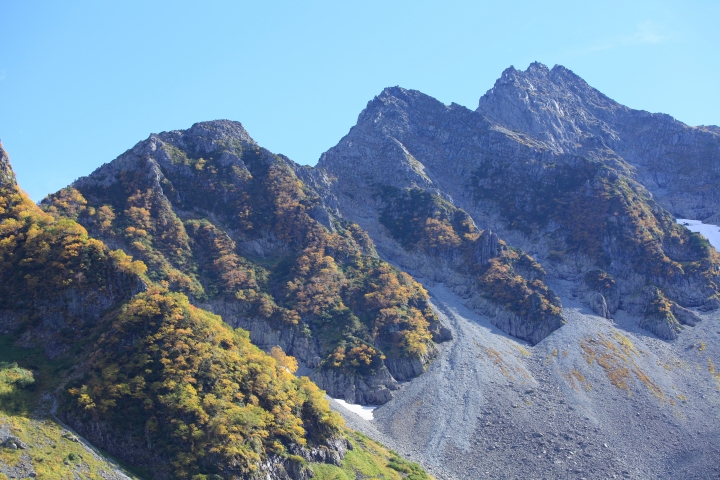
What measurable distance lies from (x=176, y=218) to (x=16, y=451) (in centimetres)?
10167

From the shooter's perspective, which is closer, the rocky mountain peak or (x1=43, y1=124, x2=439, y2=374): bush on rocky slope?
the rocky mountain peak

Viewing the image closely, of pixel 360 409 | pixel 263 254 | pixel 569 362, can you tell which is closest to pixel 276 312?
pixel 263 254

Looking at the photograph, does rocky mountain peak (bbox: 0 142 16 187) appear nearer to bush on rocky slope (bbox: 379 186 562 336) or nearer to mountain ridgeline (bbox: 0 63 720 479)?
mountain ridgeline (bbox: 0 63 720 479)

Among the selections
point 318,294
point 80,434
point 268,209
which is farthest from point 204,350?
point 268,209

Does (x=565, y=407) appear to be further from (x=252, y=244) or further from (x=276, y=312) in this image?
(x=252, y=244)

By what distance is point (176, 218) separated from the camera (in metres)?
160

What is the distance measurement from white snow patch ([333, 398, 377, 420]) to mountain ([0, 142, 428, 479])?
19.2m

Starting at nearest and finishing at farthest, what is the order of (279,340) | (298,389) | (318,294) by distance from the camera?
(298,389) < (279,340) < (318,294)

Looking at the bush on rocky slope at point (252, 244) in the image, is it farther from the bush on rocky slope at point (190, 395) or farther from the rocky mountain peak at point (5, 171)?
the bush on rocky slope at point (190, 395)

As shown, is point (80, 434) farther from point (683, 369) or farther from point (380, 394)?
point (683, 369)

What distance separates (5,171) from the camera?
10906cm

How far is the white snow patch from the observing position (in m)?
125

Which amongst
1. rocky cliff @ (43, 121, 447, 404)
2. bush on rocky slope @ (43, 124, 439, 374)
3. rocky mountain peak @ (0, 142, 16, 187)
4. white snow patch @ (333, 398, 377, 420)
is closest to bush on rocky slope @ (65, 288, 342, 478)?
white snow patch @ (333, 398, 377, 420)

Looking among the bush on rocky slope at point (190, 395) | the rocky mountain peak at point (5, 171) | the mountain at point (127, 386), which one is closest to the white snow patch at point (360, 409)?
the mountain at point (127, 386)
